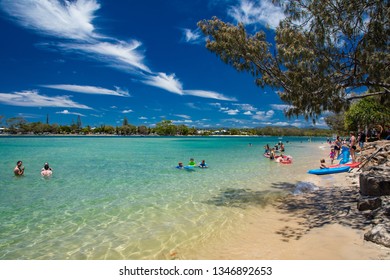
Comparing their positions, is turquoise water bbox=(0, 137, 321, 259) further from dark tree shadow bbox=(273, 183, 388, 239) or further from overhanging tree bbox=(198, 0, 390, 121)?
overhanging tree bbox=(198, 0, 390, 121)

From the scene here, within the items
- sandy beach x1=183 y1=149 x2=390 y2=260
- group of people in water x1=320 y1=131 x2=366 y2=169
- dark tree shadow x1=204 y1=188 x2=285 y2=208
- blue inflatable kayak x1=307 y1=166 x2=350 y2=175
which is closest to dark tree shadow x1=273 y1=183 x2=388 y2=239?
sandy beach x1=183 y1=149 x2=390 y2=260

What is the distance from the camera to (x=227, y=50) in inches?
333

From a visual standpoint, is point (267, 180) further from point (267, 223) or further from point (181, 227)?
point (181, 227)

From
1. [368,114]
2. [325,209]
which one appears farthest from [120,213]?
[368,114]

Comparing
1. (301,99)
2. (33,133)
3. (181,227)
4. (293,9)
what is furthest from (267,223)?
(33,133)

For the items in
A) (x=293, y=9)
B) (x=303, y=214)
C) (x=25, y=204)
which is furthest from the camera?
(x=25, y=204)

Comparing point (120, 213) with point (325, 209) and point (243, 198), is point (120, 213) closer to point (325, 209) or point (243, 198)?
point (243, 198)

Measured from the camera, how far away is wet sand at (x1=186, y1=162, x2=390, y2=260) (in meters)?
5.66

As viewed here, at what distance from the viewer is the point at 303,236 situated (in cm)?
673

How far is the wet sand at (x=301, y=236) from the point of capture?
5.66 metres

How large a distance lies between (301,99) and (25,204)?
11.4 m

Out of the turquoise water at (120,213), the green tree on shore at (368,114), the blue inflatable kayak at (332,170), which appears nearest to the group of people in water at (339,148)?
the blue inflatable kayak at (332,170)

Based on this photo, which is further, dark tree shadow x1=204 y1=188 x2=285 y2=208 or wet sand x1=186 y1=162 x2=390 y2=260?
dark tree shadow x1=204 y1=188 x2=285 y2=208

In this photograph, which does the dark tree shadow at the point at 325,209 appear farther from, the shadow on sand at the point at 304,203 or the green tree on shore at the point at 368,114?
the green tree on shore at the point at 368,114
